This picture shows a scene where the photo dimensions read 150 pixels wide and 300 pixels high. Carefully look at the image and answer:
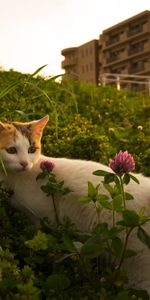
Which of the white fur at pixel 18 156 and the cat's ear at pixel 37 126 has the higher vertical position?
the cat's ear at pixel 37 126

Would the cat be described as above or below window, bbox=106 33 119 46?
below

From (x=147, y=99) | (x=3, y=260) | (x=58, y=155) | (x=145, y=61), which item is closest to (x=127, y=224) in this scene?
(x=3, y=260)

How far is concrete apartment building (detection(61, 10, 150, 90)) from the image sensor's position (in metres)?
71.8

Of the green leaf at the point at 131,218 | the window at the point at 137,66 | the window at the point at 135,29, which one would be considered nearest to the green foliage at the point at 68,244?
the green leaf at the point at 131,218

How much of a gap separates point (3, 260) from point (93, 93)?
26.0ft

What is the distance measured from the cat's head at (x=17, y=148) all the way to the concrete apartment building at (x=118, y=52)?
6364 centimetres

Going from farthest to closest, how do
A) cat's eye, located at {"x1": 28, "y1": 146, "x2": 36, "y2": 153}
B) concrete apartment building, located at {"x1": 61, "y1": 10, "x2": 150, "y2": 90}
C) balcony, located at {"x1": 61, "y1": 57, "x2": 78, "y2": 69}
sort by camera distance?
balcony, located at {"x1": 61, "y1": 57, "x2": 78, "y2": 69}
concrete apartment building, located at {"x1": 61, "y1": 10, "x2": 150, "y2": 90}
cat's eye, located at {"x1": 28, "y1": 146, "x2": 36, "y2": 153}

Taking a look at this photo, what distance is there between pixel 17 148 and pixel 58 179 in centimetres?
49

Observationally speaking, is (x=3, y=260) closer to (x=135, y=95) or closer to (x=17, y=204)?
(x=17, y=204)

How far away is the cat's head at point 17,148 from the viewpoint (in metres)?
4.33

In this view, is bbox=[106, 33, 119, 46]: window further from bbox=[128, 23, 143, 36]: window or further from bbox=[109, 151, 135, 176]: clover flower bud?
bbox=[109, 151, 135, 176]: clover flower bud

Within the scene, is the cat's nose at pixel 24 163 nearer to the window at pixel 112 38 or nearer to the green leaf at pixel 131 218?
the green leaf at pixel 131 218

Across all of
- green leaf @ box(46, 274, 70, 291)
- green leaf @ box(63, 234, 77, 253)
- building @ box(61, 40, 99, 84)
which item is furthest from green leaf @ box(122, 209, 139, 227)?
building @ box(61, 40, 99, 84)

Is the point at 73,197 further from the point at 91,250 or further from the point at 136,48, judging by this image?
the point at 136,48
